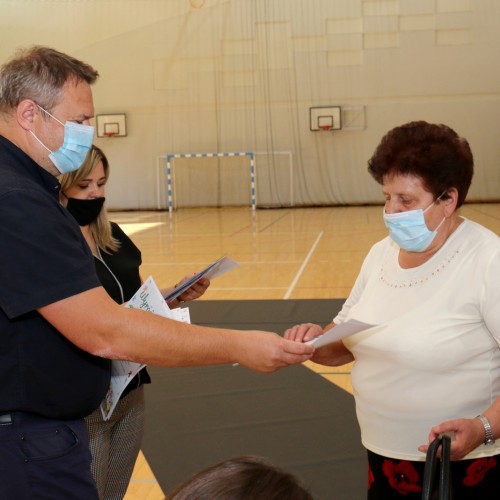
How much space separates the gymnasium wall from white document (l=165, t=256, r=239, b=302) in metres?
15.8

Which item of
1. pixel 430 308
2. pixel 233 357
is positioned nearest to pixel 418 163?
pixel 430 308

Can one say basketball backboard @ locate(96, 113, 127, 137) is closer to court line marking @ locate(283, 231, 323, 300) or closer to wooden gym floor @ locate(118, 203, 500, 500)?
wooden gym floor @ locate(118, 203, 500, 500)

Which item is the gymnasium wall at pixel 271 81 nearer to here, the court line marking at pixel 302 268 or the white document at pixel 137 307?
the court line marking at pixel 302 268

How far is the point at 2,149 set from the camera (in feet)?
6.15

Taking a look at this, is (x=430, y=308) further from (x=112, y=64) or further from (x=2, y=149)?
(x=112, y=64)

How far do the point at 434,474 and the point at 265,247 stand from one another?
400 inches

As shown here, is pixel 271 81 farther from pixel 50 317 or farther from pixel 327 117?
pixel 50 317

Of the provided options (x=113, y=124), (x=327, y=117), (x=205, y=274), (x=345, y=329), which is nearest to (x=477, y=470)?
(x=345, y=329)

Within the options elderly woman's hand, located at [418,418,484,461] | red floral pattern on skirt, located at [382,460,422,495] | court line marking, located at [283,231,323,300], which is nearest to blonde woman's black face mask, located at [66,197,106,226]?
red floral pattern on skirt, located at [382,460,422,495]

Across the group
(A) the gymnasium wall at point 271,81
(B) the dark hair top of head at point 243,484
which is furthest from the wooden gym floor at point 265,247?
(B) the dark hair top of head at point 243,484

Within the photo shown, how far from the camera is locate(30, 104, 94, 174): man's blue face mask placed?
1.96 meters

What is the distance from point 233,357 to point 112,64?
1799cm

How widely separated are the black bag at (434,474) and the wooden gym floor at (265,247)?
2.26m

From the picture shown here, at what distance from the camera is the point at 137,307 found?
2.23m
